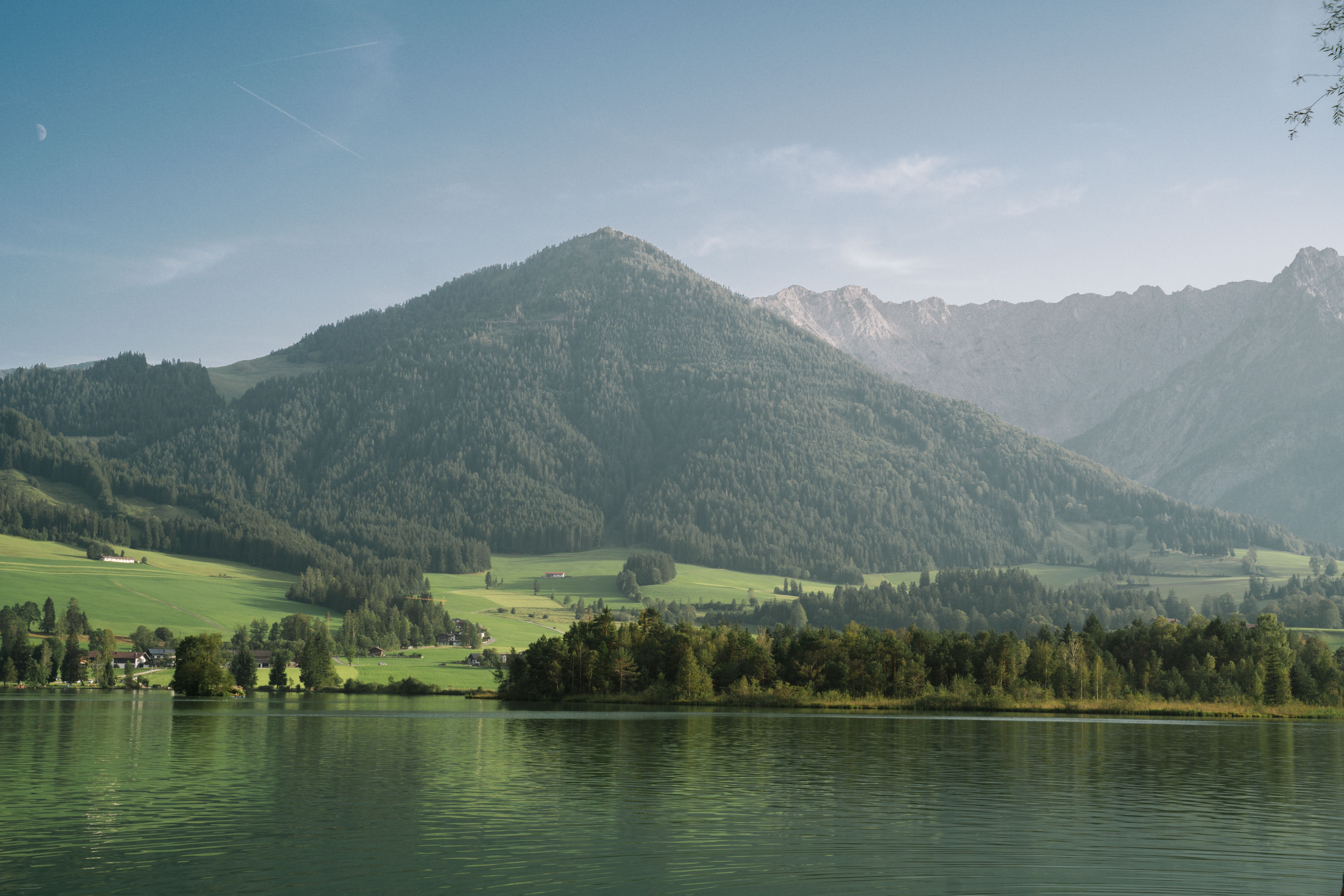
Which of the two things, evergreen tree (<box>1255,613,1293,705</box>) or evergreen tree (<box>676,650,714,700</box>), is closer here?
evergreen tree (<box>1255,613,1293,705</box>)

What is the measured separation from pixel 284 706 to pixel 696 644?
71635 mm

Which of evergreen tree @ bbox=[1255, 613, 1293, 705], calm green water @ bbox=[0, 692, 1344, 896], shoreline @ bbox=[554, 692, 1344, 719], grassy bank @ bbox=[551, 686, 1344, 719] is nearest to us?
calm green water @ bbox=[0, 692, 1344, 896]

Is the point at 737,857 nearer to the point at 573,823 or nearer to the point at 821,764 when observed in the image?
the point at 573,823

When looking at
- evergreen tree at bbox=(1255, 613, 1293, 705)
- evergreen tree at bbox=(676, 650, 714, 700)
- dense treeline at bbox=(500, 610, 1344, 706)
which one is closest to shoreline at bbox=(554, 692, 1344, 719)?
dense treeline at bbox=(500, 610, 1344, 706)

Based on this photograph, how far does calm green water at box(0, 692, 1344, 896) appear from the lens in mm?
36656

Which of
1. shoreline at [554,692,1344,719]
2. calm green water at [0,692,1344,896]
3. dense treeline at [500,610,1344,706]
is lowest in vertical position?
shoreline at [554,692,1344,719]

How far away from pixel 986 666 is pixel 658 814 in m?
143

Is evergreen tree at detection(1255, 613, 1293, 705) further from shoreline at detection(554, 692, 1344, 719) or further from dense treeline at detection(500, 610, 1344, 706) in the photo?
shoreline at detection(554, 692, 1344, 719)

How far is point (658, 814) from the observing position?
51188 mm

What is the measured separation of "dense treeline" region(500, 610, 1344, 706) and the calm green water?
75659 millimetres

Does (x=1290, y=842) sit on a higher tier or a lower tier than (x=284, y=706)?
higher

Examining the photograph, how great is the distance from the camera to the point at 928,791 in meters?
62.0

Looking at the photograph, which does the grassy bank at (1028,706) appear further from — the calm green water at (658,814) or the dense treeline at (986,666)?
the calm green water at (658,814)

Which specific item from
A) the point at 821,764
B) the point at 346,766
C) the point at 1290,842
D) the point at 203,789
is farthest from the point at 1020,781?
the point at 203,789
